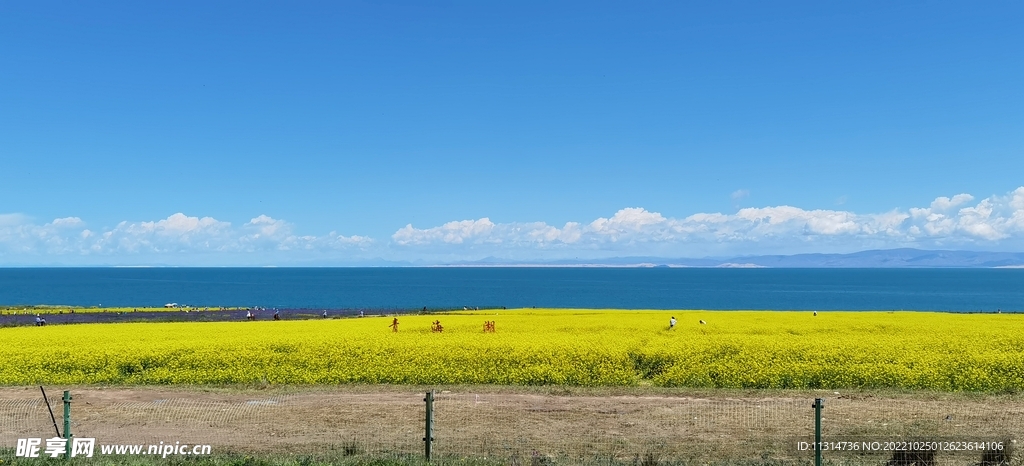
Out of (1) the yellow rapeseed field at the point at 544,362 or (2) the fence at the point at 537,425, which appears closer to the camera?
(2) the fence at the point at 537,425

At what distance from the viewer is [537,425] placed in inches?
615

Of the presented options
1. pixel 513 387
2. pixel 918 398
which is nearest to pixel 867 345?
pixel 918 398

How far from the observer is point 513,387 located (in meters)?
20.6

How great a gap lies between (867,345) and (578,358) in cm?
1180

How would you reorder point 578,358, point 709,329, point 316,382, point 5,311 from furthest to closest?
point 5,311 → point 709,329 → point 578,358 → point 316,382

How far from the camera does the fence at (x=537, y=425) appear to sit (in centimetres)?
1295

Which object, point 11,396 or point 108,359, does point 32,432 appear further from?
point 108,359

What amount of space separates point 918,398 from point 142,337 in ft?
110

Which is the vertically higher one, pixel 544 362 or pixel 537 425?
pixel 544 362

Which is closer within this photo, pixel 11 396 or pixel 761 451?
pixel 761 451

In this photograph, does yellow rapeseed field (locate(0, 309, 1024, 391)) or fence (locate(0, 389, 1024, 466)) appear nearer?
fence (locate(0, 389, 1024, 466))

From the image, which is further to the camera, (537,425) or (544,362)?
(544,362)

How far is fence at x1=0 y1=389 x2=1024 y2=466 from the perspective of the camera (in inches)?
510

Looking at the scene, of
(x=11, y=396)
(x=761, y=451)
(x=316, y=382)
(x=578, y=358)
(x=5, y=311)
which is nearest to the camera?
(x=761, y=451)
